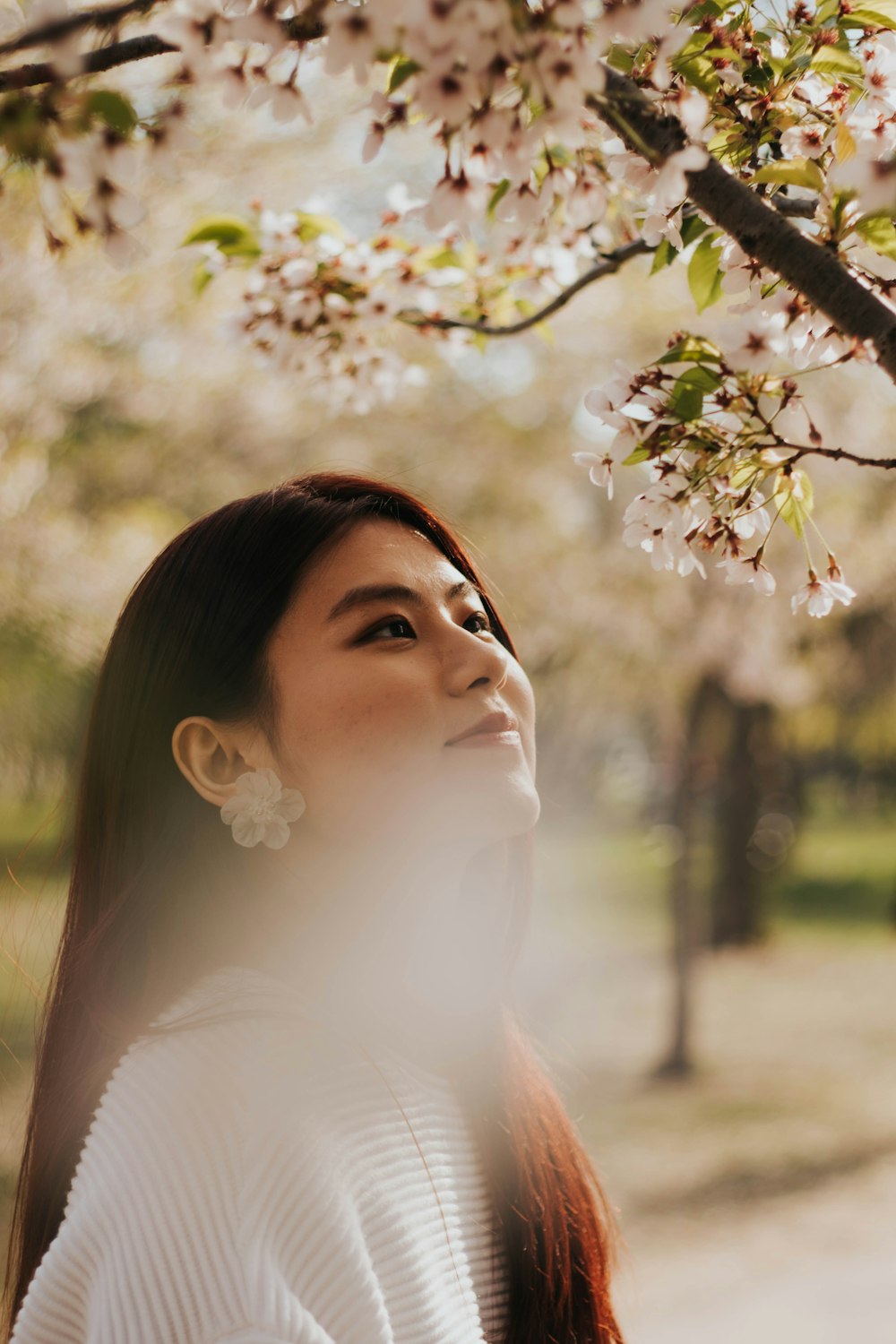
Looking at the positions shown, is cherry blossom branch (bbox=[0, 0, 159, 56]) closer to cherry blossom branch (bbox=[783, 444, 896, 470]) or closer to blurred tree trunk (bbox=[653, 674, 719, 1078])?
cherry blossom branch (bbox=[783, 444, 896, 470])

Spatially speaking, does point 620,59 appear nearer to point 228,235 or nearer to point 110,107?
point 110,107

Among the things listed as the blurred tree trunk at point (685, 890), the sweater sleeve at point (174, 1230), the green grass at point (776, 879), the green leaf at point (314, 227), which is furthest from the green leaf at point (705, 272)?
the green grass at point (776, 879)

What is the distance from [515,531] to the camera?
24.0ft

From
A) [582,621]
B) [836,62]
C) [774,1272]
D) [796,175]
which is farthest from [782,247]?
[582,621]

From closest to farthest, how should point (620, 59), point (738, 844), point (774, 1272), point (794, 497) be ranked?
point (620, 59) → point (794, 497) → point (774, 1272) → point (738, 844)

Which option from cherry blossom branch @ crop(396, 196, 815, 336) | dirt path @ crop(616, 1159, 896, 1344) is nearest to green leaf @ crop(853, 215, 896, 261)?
cherry blossom branch @ crop(396, 196, 815, 336)

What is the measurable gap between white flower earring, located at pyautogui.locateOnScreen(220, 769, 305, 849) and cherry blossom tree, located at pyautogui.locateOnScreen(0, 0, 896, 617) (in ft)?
1.69

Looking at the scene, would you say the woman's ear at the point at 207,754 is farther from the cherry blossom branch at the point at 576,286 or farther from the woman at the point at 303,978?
the cherry blossom branch at the point at 576,286

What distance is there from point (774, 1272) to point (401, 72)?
547cm

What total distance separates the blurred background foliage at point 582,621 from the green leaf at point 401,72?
3.14 ft

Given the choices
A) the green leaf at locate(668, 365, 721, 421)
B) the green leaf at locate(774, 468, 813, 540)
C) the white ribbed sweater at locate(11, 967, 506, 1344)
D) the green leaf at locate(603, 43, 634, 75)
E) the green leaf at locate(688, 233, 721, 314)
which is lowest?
the white ribbed sweater at locate(11, 967, 506, 1344)

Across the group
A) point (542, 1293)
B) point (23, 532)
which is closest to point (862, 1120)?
point (23, 532)

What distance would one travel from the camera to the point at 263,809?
1337 millimetres

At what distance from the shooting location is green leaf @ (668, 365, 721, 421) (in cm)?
102
